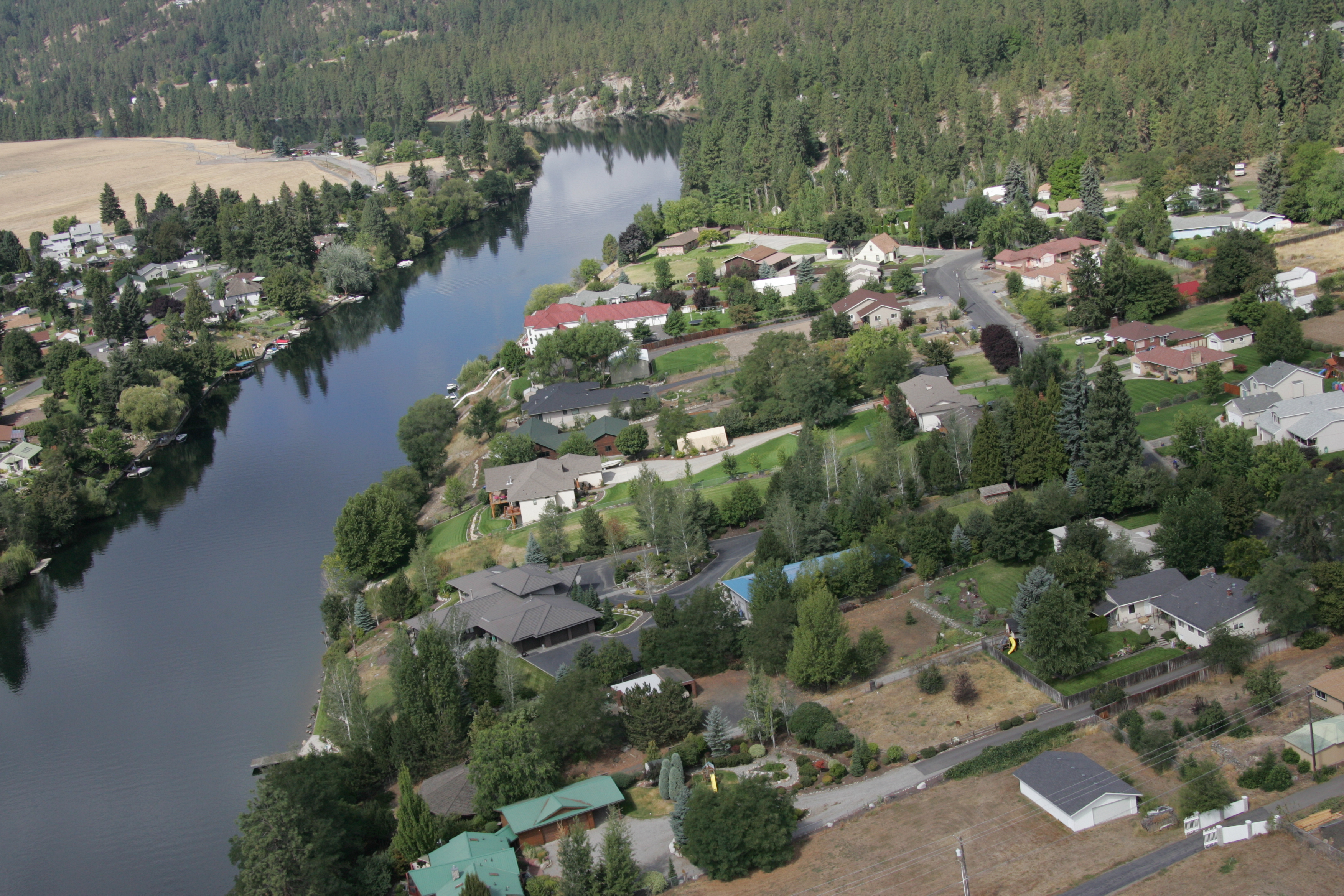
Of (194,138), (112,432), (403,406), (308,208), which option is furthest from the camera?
(194,138)

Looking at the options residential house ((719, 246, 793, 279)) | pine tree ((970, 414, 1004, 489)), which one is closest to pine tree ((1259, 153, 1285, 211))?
residential house ((719, 246, 793, 279))

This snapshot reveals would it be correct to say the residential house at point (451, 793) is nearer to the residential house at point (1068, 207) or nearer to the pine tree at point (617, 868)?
the pine tree at point (617, 868)

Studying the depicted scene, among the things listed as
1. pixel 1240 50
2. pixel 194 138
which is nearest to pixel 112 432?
pixel 1240 50

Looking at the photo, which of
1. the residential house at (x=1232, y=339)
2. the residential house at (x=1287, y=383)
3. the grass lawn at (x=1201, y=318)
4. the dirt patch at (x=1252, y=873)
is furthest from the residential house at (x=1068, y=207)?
the dirt patch at (x=1252, y=873)

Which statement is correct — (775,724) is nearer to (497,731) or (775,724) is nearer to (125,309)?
(497,731)

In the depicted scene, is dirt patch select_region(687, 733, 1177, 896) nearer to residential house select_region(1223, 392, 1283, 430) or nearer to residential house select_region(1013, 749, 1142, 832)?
residential house select_region(1013, 749, 1142, 832)

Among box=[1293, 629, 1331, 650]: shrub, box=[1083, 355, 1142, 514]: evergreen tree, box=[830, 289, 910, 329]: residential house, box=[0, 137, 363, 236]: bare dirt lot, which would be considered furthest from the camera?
box=[0, 137, 363, 236]: bare dirt lot
